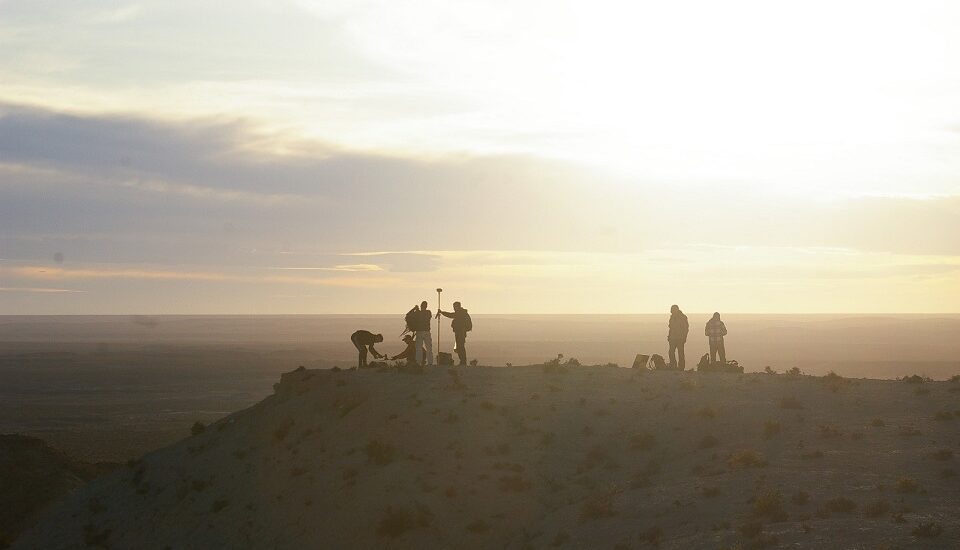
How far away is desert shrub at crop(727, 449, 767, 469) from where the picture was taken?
79.0ft

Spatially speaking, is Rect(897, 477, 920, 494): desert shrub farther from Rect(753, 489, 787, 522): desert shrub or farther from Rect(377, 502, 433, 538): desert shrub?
Rect(377, 502, 433, 538): desert shrub

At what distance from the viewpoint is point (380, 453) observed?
28.8 metres

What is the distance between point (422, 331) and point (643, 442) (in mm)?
11401

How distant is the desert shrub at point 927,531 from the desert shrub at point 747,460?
572 centimetres

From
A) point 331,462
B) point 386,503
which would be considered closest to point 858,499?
point 386,503

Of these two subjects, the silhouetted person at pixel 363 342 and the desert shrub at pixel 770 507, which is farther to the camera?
the silhouetted person at pixel 363 342

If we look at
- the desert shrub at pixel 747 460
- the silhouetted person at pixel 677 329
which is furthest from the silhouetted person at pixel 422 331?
the desert shrub at pixel 747 460

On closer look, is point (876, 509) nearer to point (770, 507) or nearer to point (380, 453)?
point (770, 507)

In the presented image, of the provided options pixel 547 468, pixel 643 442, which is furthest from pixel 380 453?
pixel 643 442

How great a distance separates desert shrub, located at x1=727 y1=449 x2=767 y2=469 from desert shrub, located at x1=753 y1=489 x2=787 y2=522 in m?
2.79

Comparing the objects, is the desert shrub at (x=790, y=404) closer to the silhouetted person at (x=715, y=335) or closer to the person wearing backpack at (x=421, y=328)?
the silhouetted person at (x=715, y=335)

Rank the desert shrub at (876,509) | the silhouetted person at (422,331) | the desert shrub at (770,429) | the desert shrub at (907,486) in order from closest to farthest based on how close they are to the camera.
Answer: the desert shrub at (876,509) < the desert shrub at (907,486) < the desert shrub at (770,429) < the silhouetted person at (422,331)

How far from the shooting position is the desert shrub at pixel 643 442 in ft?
88.1

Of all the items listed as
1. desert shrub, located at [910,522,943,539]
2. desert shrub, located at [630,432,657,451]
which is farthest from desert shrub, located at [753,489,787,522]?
desert shrub, located at [630,432,657,451]
